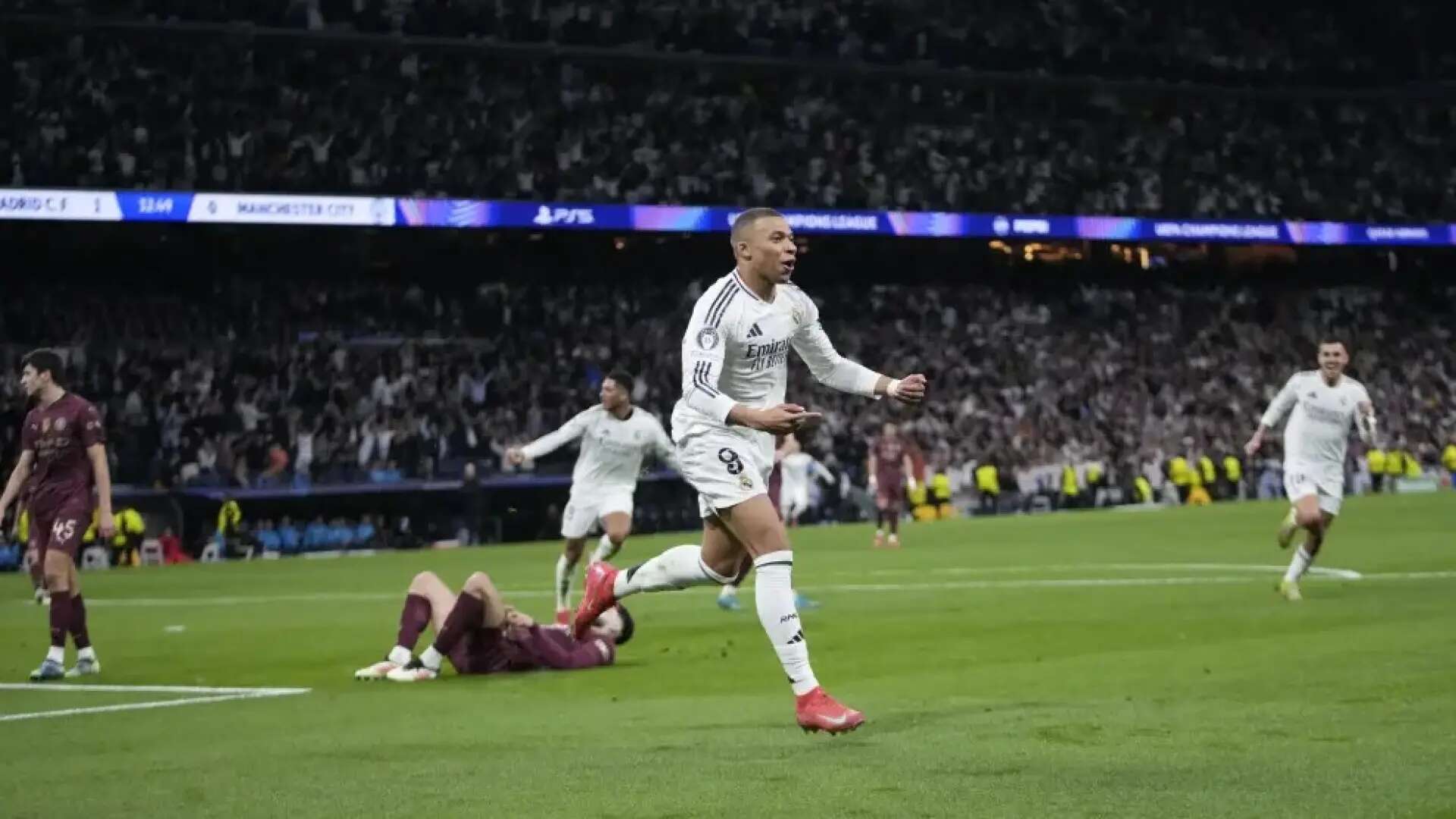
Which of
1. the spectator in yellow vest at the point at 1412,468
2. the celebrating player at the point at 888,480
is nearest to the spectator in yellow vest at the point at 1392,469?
the spectator in yellow vest at the point at 1412,468

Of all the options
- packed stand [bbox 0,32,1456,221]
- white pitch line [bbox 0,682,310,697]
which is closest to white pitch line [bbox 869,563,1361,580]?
white pitch line [bbox 0,682,310,697]

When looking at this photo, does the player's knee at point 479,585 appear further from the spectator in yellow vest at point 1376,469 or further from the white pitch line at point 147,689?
the spectator in yellow vest at point 1376,469

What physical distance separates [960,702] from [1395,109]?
55295 mm

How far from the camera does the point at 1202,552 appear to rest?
29.1 metres

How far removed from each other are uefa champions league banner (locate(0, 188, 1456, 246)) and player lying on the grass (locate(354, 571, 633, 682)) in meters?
29.1

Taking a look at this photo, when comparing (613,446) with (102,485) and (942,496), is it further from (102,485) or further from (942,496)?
(942,496)

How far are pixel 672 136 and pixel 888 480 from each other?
1771 cm

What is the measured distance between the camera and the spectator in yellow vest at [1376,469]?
5259cm

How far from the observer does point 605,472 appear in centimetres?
1984

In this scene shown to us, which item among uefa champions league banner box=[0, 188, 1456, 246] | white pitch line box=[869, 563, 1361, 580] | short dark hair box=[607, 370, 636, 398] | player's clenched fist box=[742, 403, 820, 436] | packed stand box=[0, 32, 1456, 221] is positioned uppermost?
packed stand box=[0, 32, 1456, 221]

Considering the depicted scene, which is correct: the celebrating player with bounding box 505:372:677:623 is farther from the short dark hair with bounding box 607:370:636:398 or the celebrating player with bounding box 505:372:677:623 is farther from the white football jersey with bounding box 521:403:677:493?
the short dark hair with bounding box 607:370:636:398

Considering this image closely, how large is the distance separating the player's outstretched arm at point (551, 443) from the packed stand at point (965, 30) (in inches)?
1144

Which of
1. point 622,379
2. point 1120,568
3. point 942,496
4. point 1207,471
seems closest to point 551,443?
point 622,379

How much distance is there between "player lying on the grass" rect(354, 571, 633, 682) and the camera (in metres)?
14.1
